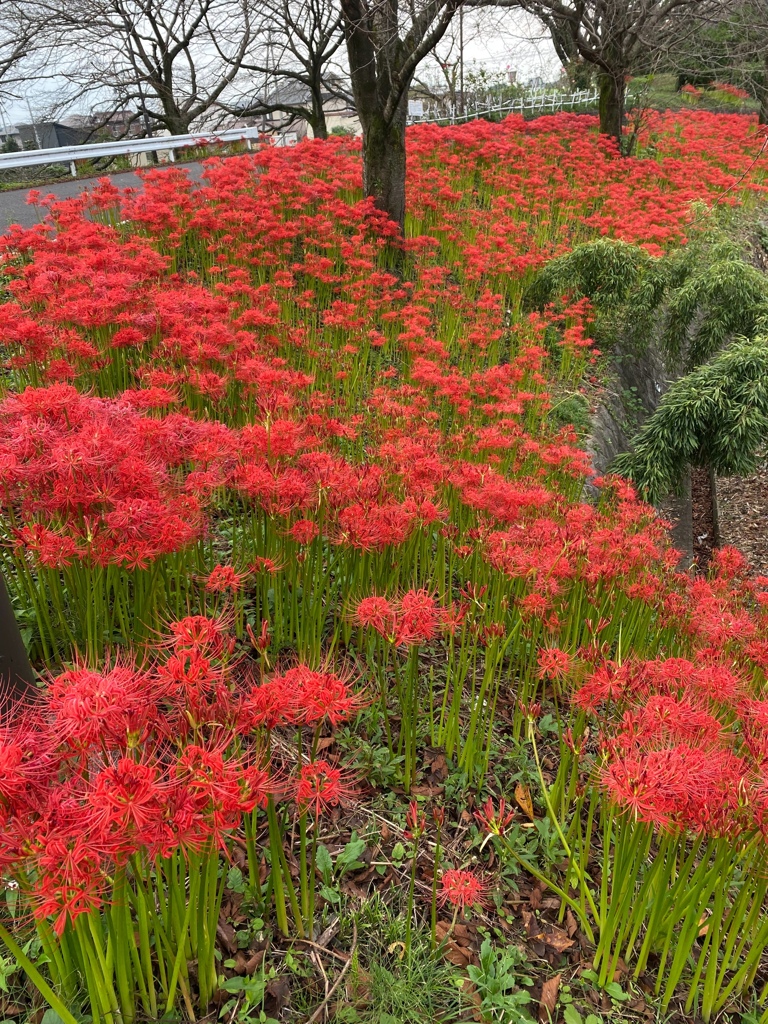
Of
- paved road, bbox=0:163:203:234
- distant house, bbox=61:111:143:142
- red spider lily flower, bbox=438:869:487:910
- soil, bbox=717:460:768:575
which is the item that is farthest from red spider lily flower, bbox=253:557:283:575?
distant house, bbox=61:111:143:142

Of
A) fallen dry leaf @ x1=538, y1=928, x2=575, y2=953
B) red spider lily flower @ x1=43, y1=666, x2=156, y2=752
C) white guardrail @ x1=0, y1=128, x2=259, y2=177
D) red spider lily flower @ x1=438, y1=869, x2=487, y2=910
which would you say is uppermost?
white guardrail @ x1=0, y1=128, x2=259, y2=177

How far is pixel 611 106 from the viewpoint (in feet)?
48.5

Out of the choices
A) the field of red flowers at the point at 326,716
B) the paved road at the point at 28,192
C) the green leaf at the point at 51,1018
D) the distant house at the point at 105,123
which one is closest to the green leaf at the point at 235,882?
the field of red flowers at the point at 326,716

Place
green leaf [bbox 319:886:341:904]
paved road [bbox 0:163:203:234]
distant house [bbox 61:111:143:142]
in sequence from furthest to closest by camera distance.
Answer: distant house [bbox 61:111:143:142] < paved road [bbox 0:163:203:234] < green leaf [bbox 319:886:341:904]

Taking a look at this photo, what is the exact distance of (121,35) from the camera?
19562 mm

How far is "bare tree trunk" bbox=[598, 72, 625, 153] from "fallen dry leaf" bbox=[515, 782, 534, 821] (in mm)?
15510

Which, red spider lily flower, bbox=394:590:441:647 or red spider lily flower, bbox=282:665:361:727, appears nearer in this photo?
red spider lily flower, bbox=282:665:361:727

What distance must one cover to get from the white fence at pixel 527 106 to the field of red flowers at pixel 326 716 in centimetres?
2352

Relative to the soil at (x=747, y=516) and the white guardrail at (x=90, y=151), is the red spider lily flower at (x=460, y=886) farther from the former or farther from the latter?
the white guardrail at (x=90, y=151)

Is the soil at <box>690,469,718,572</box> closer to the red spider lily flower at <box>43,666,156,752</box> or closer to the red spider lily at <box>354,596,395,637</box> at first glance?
the red spider lily at <box>354,596,395,637</box>

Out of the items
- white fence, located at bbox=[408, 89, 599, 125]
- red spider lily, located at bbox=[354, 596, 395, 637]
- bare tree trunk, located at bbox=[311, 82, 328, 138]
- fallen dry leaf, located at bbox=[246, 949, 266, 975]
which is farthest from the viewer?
white fence, located at bbox=[408, 89, 599, 125]

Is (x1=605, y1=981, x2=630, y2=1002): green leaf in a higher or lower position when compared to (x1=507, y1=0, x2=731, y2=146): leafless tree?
lower

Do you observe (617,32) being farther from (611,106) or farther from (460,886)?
(460,886)

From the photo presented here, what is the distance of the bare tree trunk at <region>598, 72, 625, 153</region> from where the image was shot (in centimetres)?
1438
